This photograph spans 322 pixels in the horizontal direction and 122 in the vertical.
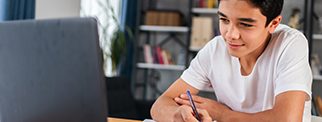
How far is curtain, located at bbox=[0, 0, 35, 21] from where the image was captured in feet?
5.77

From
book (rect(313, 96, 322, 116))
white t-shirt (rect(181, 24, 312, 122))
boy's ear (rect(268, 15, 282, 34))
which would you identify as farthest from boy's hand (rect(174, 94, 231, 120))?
book (rect(313, 96, 322, 116))

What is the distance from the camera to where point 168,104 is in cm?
116

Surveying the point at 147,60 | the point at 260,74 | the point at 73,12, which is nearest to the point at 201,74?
the point at 260,74

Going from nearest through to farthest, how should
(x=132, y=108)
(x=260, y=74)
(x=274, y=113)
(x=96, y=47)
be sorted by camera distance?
(x=96, y=47) < (x=274, y=113) < (x=260, y=74) < (x=132, y=108)

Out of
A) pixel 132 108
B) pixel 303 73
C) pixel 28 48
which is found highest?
pixel 28 48

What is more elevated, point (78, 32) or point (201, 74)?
point (78, 32)

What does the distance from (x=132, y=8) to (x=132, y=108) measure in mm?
1736

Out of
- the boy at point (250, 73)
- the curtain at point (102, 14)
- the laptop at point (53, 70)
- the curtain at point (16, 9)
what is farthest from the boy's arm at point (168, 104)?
the curtain at point (102, 14)

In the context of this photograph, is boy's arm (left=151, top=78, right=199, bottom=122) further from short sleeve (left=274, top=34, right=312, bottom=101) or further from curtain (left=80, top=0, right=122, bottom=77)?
curtain (left=80, top=0, right=122, bottom=77)

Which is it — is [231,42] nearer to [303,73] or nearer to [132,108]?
[303,73]

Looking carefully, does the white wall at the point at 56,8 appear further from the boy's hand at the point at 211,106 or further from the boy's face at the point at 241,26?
the boy's face at the point at 241,26

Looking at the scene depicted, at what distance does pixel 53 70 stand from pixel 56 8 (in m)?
2.07

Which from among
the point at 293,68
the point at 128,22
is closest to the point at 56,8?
the point at 128,22

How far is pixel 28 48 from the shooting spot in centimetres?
56
